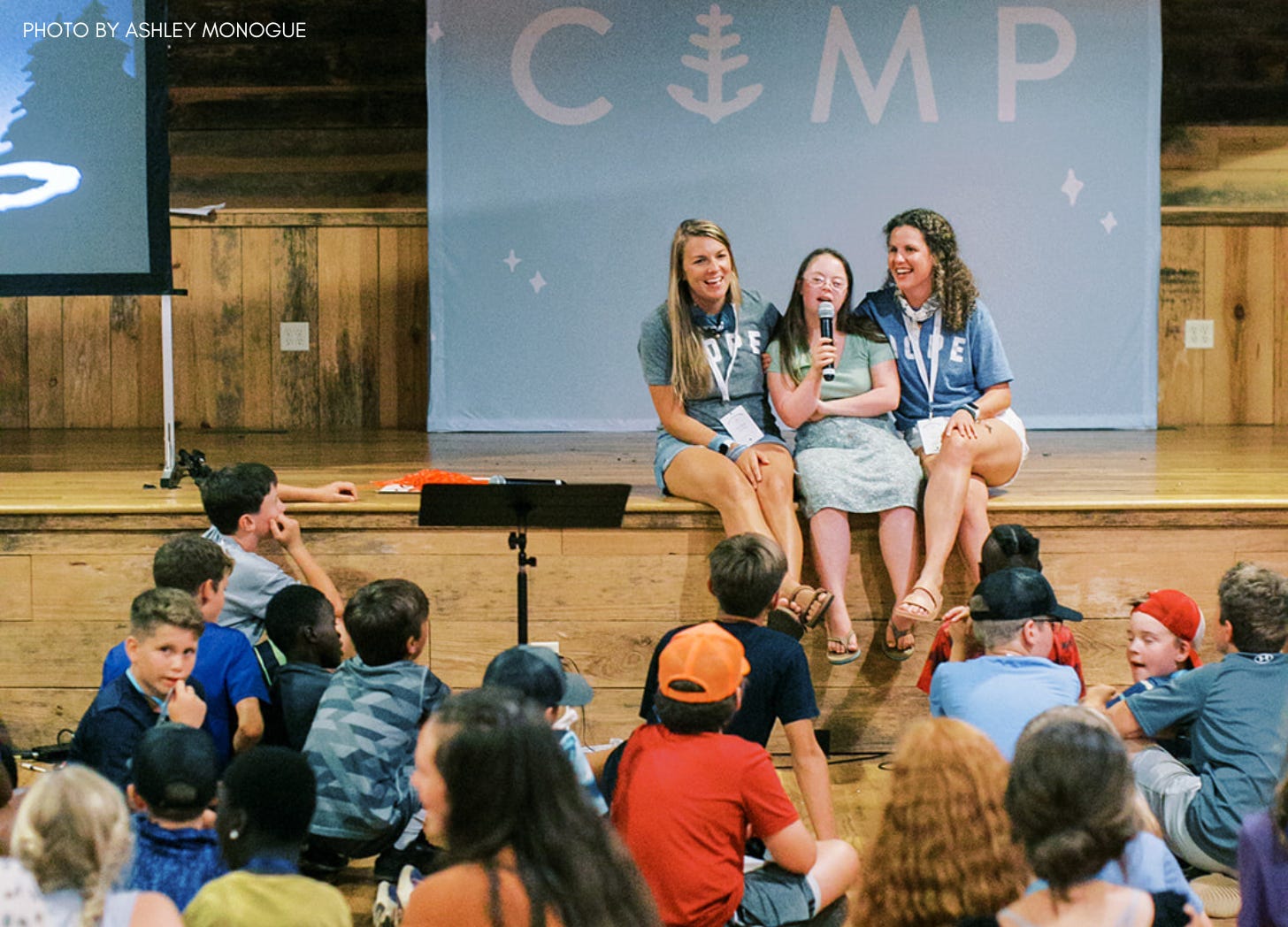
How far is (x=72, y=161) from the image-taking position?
16.2 ft

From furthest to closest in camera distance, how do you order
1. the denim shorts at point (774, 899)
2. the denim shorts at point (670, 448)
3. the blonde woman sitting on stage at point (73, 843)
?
the denim shorts at point (670, 448) → the denim shorts at point (774, 899) → the blonde woman sitting on stage at point (73, 843)

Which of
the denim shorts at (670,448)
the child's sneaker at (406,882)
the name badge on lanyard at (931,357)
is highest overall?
the name badge on lanyard at (931,357)

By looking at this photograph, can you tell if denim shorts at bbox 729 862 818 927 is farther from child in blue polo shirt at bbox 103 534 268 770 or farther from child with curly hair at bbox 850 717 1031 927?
child in blue polo shirt at bbox 103 534 268 770

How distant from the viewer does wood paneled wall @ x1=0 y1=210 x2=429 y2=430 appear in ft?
24.4

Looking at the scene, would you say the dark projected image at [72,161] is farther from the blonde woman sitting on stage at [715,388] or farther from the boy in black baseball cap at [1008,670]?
the boy in black baseball cap at [1008,670]

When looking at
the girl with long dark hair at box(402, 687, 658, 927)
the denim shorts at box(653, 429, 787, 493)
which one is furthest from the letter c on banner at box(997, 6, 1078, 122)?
the girl with long dark hair at box(402, 687, 658, 927)

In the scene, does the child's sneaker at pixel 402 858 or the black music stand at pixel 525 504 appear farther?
the black music stand at pixel 525 504

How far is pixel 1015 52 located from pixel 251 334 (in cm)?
384

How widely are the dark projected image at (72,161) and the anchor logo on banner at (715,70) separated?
2.79 meters

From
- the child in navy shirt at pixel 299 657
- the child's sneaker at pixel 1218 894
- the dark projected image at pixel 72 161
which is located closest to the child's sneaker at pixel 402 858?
the child in navy shirt at pixel 299 657

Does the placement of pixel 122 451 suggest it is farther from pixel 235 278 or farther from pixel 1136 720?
pixel 1136 720

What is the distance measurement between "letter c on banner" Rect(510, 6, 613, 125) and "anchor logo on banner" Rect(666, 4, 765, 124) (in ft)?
1.19

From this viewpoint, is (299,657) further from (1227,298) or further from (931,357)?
(1227,298)

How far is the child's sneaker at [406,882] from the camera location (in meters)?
2.95
